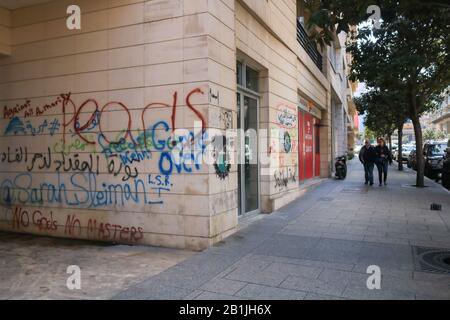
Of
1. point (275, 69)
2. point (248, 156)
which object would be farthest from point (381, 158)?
point (248, 156)

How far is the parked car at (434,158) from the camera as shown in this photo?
65.4ft

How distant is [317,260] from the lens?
5.87 metres

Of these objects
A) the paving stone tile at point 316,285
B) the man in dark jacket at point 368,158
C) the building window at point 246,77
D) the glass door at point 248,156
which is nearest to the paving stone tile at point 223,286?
the paving stone tile at point 316,285

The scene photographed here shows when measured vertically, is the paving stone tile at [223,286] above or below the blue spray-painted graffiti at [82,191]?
below

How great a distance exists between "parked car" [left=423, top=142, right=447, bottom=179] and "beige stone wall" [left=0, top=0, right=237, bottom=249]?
1569 cm

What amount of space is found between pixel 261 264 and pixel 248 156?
3.90m

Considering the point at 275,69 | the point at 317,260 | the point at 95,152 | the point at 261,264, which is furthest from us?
the point at 275,69

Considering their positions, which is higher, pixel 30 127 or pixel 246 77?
pixel 246 77

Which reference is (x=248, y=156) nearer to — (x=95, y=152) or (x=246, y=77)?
(x=246, y=77)

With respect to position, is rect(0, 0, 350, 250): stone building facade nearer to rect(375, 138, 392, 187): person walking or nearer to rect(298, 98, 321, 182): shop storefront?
rect(298, 98, 321, 182): shop storefront

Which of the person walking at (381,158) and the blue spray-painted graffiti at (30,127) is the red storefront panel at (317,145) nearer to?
the person walking at (381,158)

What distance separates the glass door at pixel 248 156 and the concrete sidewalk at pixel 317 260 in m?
0.54

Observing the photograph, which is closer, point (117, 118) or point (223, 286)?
point (223, 286)
